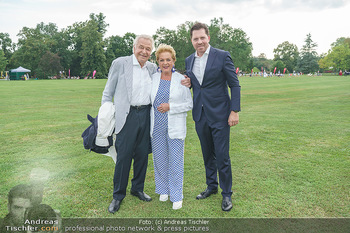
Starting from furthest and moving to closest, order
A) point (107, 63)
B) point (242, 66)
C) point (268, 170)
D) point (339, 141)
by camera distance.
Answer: point (107, 63) < point (242, 66) < point (339, 141) < point (268, 170)

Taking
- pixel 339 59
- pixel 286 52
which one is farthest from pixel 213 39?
pixel 286 52

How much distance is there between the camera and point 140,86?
322 centimetres

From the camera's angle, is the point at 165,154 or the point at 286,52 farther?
the point at 286,52

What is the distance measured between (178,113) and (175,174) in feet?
2.67

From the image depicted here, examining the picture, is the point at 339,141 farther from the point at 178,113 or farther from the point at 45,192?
the point at 45,192

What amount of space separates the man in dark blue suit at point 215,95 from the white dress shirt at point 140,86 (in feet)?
1.63

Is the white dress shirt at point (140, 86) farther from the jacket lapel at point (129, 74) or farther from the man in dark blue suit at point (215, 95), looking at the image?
the man in dark blue suit at point (215, 95)

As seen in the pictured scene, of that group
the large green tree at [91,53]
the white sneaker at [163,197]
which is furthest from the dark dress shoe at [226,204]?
the large green tree at [91,53]

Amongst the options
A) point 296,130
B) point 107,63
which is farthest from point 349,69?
point 296,130

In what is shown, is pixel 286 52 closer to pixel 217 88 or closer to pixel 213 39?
pixel 213 39

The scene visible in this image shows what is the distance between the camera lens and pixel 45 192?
3703 millimetres

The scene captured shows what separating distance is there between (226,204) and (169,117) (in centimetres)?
134

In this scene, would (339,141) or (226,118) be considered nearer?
(226,118)

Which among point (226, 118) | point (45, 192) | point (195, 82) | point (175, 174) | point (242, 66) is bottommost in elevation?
point (45, 192)
